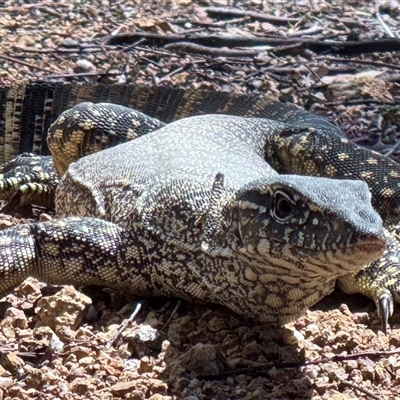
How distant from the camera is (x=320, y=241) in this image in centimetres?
419

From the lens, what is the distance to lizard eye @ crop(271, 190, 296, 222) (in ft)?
14.2

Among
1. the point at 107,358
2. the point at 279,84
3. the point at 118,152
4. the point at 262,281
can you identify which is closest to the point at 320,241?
the point at 262,281

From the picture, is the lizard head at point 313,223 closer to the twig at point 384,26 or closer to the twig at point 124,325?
the twig at point 124,325

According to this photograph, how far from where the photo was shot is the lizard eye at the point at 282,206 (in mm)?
4332

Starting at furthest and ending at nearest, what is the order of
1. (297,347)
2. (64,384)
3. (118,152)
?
(118,152), (297,347), (64,384)

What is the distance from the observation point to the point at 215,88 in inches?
363

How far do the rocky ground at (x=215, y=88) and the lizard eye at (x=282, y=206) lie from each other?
0.75 metres

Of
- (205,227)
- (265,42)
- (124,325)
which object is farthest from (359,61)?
(124,325)

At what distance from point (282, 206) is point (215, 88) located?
16.2ft

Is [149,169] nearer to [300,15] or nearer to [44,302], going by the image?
[44,302]

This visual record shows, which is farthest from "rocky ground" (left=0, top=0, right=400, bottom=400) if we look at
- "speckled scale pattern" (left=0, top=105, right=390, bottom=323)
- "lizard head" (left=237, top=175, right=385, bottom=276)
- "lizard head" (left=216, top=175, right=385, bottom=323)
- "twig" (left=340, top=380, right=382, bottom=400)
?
"lizard head" (left=237, top=175, right=385, bottom=276)

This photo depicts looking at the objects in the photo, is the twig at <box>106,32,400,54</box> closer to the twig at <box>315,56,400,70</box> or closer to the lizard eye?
the twig at <box>315,56,400,70</box>

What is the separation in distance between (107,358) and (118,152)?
1.88m

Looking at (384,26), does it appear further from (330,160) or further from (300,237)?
(300,237)
